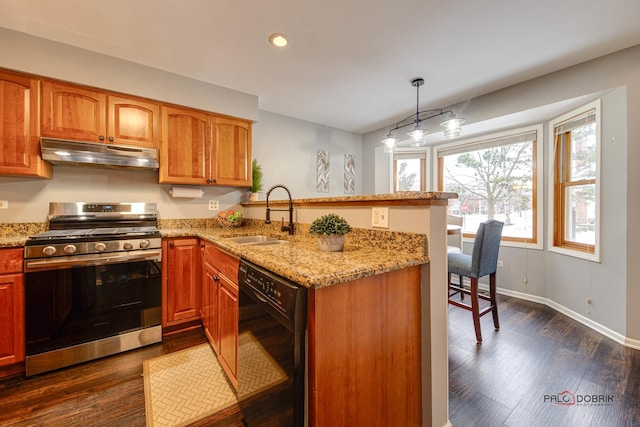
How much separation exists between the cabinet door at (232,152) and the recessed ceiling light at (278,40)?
105 cm

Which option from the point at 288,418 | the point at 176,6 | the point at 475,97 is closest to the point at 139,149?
the point at 176,6

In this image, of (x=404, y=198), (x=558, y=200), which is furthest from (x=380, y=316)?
(x=558, y=200)

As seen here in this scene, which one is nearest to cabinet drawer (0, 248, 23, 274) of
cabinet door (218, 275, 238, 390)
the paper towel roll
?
the paper towel roll

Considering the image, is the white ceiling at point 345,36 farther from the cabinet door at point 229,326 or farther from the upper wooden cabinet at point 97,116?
the cabinet door at point 229,326

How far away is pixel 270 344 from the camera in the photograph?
3.36 ft

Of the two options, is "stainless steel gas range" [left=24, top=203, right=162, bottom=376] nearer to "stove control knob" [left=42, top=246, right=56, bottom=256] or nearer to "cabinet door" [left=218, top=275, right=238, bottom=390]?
"stove control knob" [left=42, top=246, right=56, bottom=256]

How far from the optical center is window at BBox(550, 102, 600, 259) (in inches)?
99.6

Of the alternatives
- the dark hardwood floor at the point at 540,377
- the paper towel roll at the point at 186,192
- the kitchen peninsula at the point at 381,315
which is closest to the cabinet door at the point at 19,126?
the paper towel roll at the point at 186,192

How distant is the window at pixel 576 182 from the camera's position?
253 centimetres

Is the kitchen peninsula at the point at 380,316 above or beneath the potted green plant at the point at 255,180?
beneath

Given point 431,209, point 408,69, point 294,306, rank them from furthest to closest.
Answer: point 408,69
point 431,209
point 294,306

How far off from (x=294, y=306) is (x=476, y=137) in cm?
384

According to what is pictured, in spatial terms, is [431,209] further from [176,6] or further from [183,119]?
[183,119]

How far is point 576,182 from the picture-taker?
2740 millimetres
